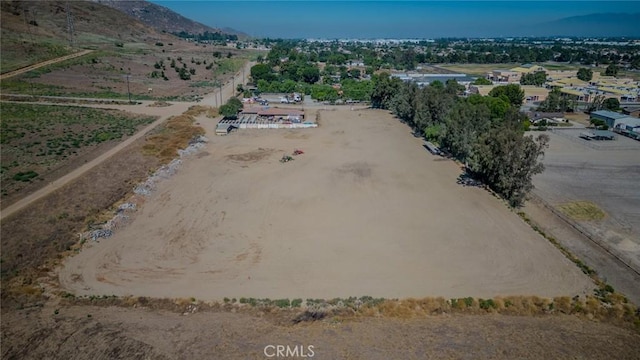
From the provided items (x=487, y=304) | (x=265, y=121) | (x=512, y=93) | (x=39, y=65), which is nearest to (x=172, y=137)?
(x=265, y=121)

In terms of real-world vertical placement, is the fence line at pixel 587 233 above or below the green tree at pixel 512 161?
below

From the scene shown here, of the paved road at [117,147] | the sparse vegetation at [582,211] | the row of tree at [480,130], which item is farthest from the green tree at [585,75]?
the paved road at [117,147]

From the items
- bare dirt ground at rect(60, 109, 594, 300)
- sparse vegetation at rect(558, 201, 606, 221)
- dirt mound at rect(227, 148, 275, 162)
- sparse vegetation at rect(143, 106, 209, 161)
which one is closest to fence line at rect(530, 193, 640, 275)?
sparse vegetation at rect(558, 201, 606, 221)

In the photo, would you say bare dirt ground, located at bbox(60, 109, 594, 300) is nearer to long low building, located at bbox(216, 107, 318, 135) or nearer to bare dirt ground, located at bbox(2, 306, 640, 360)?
bare dirt ground, located at bbox(2, 306, 640, 360)

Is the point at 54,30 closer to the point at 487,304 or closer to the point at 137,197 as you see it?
the point at 137,197

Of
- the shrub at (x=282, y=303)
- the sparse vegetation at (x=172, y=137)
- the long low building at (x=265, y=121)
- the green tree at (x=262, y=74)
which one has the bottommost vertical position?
the shrub at (x=282, y=303)

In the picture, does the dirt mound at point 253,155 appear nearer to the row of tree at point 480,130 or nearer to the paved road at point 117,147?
the paved road at point 117,147

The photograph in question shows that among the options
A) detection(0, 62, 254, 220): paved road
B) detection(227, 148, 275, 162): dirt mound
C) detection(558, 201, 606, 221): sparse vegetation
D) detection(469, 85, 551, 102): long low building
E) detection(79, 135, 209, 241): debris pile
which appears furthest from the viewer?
detection(469, 85, 551, 102): long low building
